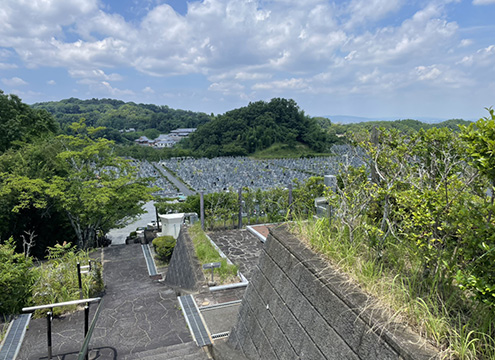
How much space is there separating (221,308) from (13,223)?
1300 cm

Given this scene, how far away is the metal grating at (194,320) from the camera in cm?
402

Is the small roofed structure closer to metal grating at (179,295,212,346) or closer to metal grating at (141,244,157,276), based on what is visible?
metal grating at (141,244,157,276)

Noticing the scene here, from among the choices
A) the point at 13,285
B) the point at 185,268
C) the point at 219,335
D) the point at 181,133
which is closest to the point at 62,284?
the point at 13,285

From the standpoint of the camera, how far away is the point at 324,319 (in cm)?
228

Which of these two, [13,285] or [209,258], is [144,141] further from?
[13,285]

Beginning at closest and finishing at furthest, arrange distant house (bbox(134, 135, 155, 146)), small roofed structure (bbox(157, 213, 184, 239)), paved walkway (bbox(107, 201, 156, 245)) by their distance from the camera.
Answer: small roofed structure (bbox(157, 213, 184, 239)) < paved walkway (bbox(107, 201, 156, 245)) < distant house (bbox(134, 135, 155, 146))

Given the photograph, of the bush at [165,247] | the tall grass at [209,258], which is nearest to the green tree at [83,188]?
the bush at [165,247]

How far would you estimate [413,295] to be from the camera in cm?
221

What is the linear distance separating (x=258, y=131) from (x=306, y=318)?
2931 inches

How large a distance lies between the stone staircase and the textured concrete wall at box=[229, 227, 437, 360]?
0.44 meters

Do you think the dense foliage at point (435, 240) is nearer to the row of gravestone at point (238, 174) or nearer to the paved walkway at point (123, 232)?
the paved walkway at point (123, 232)

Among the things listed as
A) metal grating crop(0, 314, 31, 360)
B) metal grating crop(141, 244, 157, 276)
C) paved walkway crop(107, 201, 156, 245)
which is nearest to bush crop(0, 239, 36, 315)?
metal grating crop(0, 314, 31, 360)

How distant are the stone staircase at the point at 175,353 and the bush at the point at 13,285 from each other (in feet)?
7.99

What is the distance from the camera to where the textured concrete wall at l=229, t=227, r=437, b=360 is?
1.85m
